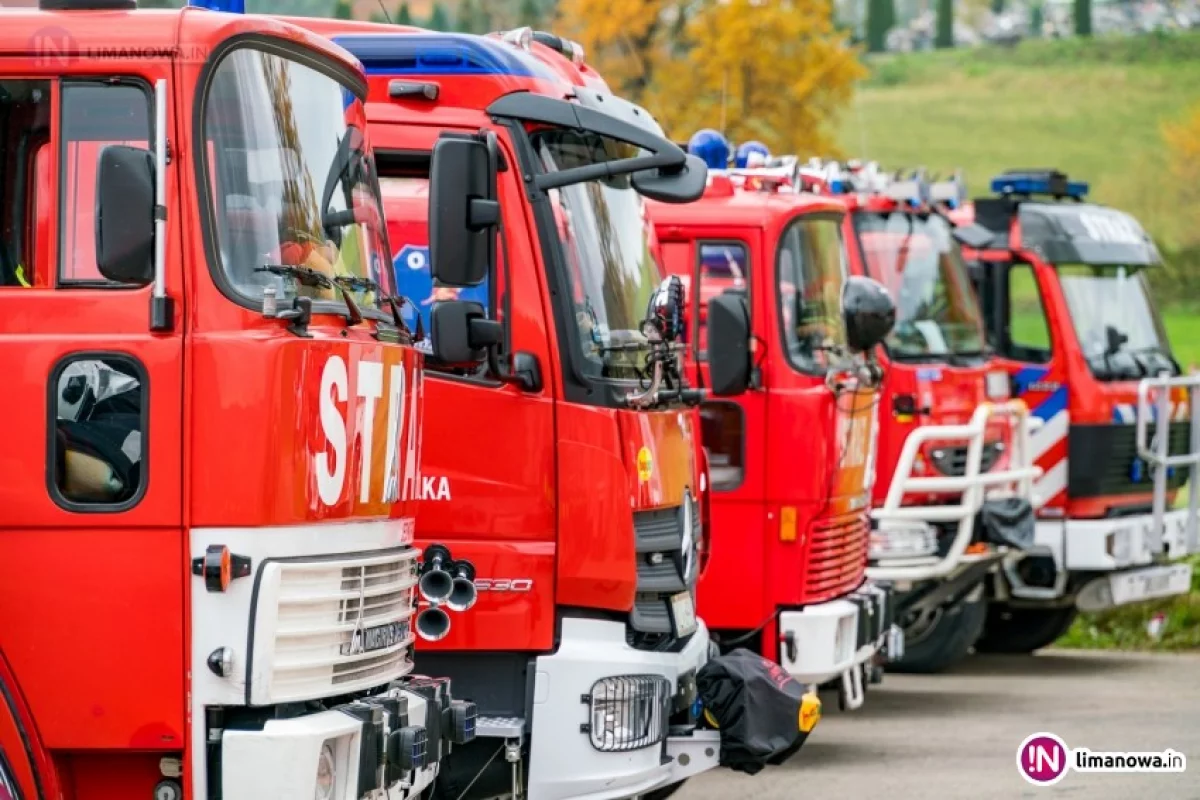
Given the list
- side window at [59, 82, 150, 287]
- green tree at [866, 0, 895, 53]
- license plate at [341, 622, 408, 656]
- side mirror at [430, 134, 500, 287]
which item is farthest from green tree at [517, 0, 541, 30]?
green tree at [866, 0, 895, 53]

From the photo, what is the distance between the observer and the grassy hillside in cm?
4725

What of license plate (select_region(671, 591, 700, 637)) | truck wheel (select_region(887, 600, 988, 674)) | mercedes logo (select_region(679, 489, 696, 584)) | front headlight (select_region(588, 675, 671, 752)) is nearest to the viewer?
front headlight (select_region(588, 675, 671, 752))

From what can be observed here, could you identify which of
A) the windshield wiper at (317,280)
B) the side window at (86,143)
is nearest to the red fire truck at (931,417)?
the windshield wiper at (317,280)

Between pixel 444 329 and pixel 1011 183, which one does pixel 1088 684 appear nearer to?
pixel 1011 183

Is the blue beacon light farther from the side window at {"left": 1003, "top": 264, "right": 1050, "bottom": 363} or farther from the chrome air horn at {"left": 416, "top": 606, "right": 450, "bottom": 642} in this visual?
the side window at {"left": 1003, "top": 264, "right": 1050, "bottom": 363}

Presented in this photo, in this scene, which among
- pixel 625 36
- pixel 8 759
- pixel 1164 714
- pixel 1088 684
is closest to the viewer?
pixel 8 759

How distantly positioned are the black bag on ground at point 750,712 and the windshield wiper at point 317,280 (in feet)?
9.32

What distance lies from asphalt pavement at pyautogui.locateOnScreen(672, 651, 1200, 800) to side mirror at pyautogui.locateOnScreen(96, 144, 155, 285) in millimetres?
5572

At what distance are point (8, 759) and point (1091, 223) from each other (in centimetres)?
1141

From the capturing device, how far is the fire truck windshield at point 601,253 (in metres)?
8.05

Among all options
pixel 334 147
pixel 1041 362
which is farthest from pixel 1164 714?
→ pixel 334 147

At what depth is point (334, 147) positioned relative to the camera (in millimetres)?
6418

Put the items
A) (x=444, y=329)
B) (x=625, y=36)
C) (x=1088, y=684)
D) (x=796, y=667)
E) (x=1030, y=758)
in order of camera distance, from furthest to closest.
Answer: (x=625, y=36) → (x=1088, y=684) → (x=1030, y=758) → (x=796, y=667) → (x=444, y=329)

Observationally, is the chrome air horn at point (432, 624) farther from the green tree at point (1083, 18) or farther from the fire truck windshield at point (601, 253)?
the green tree at point (1083, 18)
